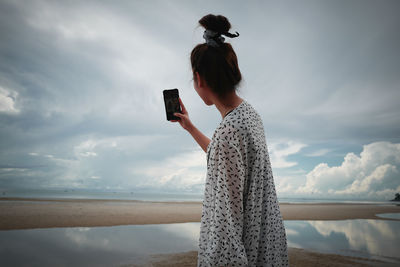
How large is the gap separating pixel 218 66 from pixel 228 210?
79 cm

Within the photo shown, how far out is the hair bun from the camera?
4.98 feet

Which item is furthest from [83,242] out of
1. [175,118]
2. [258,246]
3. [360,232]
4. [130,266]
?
[360,232]

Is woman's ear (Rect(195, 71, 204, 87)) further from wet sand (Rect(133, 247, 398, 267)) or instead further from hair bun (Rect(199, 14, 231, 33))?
wet sand (Rect(133, 247, 398, 267))

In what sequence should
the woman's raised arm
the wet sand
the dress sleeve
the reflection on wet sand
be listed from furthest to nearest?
the reflection on wet sand, the wet sand, the woman's raised arm, the dress sleeve

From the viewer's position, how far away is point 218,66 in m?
1.34

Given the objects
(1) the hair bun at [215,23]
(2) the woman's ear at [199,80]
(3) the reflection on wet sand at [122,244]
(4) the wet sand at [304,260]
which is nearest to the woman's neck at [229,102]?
(2) the woman's ear at [199,80]

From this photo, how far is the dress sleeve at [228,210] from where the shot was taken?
107cm

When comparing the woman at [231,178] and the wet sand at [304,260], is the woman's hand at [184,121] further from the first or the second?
the wet sand at [304,260]

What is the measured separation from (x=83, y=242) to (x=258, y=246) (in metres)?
9.14

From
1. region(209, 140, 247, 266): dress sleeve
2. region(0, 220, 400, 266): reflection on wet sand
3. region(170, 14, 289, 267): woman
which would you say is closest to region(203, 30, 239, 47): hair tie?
region(170, 14, 289, 267): woman

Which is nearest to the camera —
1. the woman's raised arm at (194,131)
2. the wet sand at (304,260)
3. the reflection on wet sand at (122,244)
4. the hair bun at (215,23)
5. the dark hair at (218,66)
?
the dark hair at (218,66)

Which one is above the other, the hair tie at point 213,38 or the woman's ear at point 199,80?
the hair tie at point 213,38

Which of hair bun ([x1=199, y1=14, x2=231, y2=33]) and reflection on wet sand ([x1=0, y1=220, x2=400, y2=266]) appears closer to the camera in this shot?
hair bun ([x1=199, y1=14, x2=231, y2=33])

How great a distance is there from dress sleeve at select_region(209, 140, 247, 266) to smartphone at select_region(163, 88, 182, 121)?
0.99m
